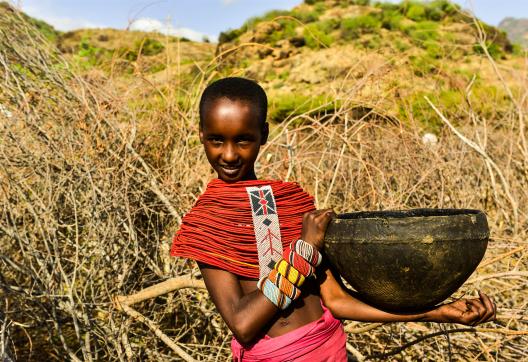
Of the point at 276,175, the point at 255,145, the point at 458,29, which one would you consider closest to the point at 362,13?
the point at 458,29

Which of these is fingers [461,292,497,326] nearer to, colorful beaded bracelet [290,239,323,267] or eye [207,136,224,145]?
colorful beaded bracelet [290,239,323,267]

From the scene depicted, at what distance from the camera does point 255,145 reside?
1371mm

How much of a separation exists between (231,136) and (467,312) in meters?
0.76

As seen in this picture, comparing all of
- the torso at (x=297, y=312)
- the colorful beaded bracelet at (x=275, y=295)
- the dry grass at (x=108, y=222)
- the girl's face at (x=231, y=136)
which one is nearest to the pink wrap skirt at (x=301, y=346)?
the torso at (x=297, y=312)

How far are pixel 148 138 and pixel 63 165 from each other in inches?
31.9

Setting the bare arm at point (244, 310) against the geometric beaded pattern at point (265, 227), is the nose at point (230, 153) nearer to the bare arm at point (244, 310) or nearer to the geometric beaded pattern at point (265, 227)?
the geometric beaded pattern at point (265, 227)

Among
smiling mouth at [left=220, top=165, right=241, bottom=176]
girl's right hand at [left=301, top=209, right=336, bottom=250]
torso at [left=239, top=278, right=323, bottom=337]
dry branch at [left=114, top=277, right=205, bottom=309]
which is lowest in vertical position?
dry branch at [left=114, top=277, right=205, bottom=309]

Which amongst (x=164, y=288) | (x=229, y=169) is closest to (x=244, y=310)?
(x=229, y=169)

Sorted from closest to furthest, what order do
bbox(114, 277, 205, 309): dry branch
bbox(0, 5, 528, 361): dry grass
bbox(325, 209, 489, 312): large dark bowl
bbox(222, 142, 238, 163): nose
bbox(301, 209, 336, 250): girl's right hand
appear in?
bbox(325, 209, 489, 312): large dark bowl → bbox(301, 209, 336, 250): girl's right hand → bbox(222, 142, 238, 163): nose → bbox(114, 277, 205, 309): dry branch → bbox(0, 5, 528, 361): dry grass

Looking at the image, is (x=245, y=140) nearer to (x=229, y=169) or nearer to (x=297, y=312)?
(x=229, y=169)

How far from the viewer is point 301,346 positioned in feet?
4.20

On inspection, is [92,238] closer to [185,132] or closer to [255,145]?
[185,132]

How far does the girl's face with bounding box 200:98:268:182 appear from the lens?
132 centimetres

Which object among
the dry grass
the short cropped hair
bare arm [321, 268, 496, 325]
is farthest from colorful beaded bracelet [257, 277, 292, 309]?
the dry grass
